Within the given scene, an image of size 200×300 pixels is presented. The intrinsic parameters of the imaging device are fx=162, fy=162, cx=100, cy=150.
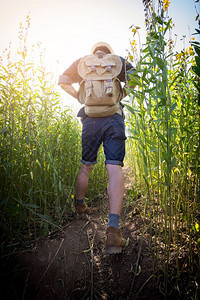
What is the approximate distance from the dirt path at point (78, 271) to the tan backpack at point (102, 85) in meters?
1.24

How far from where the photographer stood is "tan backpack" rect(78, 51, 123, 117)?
166cm

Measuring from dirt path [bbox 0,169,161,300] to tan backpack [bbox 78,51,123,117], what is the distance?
124 cm

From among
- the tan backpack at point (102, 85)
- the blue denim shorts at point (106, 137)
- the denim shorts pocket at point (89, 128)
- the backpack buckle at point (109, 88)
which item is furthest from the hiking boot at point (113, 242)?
the backpack buckle at point (109, 88)

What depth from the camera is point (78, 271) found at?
3.78 feet

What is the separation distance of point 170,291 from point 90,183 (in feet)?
6.00

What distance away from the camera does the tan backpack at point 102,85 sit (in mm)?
1655

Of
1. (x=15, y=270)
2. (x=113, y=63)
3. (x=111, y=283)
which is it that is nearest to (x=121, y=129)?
(x=113, y=63)

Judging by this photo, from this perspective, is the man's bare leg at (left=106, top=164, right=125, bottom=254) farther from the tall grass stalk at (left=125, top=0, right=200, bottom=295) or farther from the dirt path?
the tall grass stalk at (left=125, top=0, right=200, bottom=295)

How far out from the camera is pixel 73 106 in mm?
2676

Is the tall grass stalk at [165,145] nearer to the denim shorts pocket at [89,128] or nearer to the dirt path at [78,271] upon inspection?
the dirt path at [78,271]

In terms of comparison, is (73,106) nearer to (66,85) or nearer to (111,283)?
(66,85)

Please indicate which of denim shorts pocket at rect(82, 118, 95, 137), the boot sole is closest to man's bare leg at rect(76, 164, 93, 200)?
denim shorts pocket at rect(82, 118, 95, 137)

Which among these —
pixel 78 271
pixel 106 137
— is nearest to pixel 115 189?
pixel 106 137

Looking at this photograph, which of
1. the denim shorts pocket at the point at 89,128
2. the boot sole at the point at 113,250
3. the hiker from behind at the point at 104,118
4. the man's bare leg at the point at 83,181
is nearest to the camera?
the boot sole at the point at 113,250
